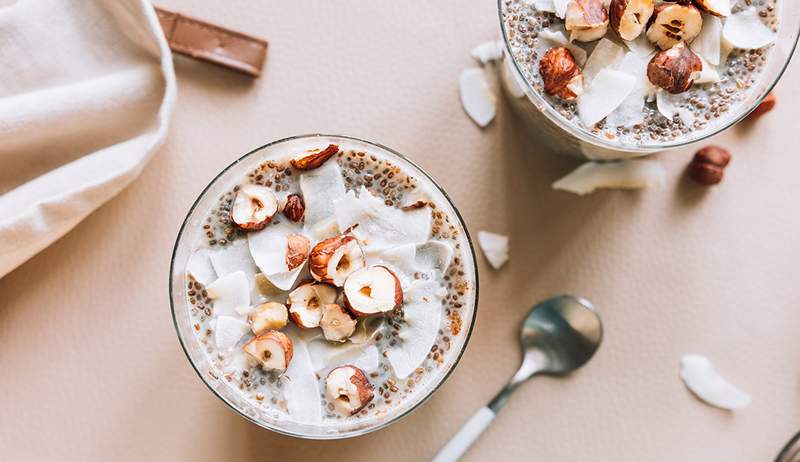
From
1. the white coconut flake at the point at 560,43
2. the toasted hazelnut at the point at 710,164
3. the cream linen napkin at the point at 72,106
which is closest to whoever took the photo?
the white coconut flake at the point at 560,43

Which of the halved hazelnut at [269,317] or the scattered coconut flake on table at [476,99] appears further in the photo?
the scattered coconut flake on table at [476,99]

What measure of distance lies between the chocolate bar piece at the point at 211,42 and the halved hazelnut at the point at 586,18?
0.64m

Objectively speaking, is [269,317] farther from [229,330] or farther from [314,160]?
[314,160]

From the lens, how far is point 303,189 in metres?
1.25

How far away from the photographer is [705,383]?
5.22 feet

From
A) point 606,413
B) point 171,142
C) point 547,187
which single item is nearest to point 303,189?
point 171,142

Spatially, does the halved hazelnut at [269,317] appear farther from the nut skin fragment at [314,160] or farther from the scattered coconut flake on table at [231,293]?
the nut skin fragment at [314,160]

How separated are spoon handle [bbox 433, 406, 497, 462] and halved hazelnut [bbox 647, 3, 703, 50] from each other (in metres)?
0.79

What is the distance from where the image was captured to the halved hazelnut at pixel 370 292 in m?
1.18

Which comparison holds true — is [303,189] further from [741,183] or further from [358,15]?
[741,183]

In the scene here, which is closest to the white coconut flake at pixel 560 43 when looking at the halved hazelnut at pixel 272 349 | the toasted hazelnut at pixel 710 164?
the toasted hazelnut at pixel 710 164

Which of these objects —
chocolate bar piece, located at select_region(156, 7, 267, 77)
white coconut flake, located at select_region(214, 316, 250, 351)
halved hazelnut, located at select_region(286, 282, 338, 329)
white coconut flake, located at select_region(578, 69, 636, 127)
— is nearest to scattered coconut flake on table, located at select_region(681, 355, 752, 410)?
white coconut flake, located at select_region(578, 69, 636, 127)

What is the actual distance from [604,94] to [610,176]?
0.34 metres

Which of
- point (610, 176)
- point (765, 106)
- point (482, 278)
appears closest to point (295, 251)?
point (482, 278)
